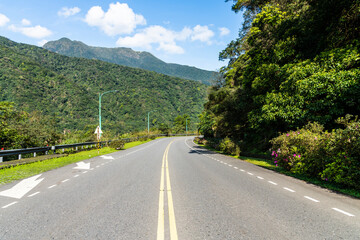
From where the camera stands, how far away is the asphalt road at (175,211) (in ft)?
12.3

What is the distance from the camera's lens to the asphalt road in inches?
148

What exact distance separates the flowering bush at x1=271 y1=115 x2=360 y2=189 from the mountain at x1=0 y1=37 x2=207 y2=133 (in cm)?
5308

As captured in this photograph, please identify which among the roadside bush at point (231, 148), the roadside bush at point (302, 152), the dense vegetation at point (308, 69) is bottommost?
the roadside bush at point (231, 148)

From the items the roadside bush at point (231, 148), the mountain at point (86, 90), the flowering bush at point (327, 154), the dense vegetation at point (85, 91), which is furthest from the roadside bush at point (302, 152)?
the mountain at point (86, 90)

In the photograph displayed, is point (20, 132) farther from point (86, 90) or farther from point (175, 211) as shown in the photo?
point (86, 90)

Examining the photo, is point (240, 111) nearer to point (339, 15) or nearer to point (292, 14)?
point (292, 14)

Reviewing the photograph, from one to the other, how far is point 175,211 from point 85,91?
10815cm

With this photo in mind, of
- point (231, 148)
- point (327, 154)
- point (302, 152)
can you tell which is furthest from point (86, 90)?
point (327, 154)

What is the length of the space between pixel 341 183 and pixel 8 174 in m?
13.7

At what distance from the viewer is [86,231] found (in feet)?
12.6

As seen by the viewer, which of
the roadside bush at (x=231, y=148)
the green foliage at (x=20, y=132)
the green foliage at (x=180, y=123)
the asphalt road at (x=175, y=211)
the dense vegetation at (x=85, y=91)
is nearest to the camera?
the asphalt road at (x=175, y=211)

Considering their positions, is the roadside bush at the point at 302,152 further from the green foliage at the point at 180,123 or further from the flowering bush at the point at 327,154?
the green foliage at the point at 180,123

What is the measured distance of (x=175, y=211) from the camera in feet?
16.0

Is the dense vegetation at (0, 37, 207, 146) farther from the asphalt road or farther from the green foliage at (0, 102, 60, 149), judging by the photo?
the asphalt road
